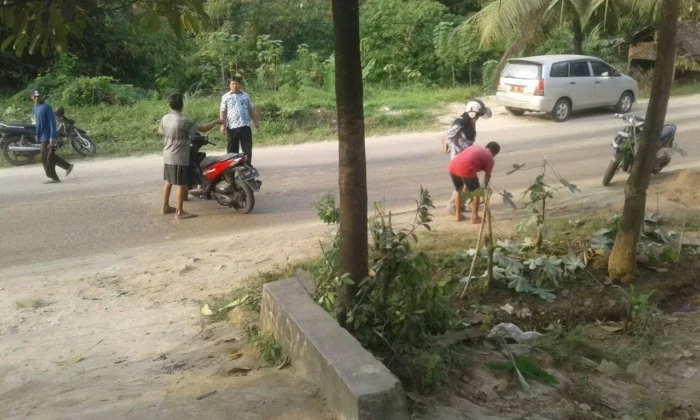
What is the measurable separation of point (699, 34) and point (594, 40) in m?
3.67

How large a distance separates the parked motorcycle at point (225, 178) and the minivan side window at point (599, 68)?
1189cm

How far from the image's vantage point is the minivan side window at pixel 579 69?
1808 centimetres

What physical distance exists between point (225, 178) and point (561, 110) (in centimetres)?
1063

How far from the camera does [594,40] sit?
26.7 m

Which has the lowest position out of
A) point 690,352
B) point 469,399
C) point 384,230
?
point 690,352

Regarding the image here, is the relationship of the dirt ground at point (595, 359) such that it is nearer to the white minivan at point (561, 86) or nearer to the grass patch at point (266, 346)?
the grass patch at point (266, 346)

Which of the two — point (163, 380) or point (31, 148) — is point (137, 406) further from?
point (31, 148)

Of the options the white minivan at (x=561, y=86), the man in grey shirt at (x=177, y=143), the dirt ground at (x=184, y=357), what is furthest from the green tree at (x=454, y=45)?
the dirt ground at (x=184, y=357)

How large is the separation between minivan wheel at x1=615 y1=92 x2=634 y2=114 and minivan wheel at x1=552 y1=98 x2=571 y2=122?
1974 millimetres

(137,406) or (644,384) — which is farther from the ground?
(137,406)

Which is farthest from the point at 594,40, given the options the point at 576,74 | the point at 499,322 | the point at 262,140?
the point at 499,322

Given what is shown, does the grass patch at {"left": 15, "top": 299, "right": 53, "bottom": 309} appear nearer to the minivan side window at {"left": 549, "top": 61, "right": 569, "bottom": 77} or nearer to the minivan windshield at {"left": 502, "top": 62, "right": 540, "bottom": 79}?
the minivan windshield at {"left": 502, "top": 62, "right": 540, "bottom": 79}

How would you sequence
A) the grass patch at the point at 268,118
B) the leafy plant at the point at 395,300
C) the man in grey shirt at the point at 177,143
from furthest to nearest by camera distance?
the grass patch at the point at 268,118, the man in grey shirt at the point at 177,143, the leafy plant at the point at 395,300

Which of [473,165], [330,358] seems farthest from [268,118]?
[330,358]
